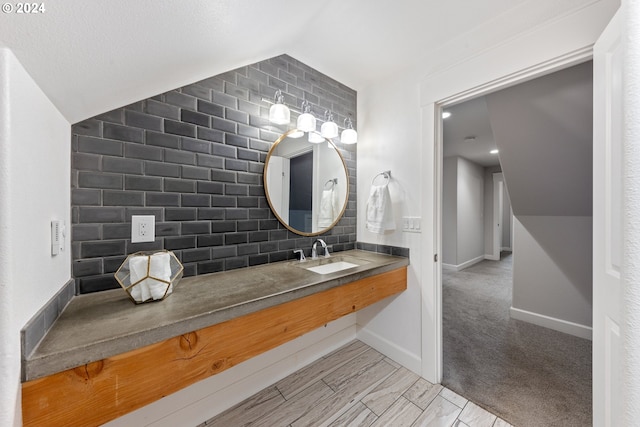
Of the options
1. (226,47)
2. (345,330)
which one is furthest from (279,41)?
(345,330)

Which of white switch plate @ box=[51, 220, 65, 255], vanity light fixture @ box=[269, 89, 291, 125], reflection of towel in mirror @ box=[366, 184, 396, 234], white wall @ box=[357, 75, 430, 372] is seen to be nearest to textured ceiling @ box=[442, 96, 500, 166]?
white wall @ box=[357, 75, 430, 372]

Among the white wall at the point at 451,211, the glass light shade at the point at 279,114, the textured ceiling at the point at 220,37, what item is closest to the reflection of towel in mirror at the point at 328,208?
the glass light shade at the point at 279,114

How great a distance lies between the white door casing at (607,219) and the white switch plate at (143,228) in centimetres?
200

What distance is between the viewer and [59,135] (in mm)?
921

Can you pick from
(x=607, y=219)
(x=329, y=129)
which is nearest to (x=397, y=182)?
(x=329, y=129)

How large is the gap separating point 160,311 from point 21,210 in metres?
0.52

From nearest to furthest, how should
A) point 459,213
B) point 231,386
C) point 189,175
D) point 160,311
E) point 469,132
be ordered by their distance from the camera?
point 160,311, point 189,175, point 231,386, point 469,132, point 459,213

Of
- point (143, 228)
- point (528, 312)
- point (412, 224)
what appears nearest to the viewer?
point (143, 228)

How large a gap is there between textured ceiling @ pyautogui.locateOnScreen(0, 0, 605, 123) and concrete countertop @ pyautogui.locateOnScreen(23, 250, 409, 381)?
2.66 feet

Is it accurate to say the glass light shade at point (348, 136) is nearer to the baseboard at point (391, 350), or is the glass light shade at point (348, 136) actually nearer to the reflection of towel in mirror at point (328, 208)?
the reflection of towel in mirror at point (328, 208)

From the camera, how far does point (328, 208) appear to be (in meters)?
2.02

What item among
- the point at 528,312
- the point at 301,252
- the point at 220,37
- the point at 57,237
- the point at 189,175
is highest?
the point at 220,37

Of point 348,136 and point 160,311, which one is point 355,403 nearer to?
point 160,311

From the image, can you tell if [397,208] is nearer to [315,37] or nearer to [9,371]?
[315,37]
